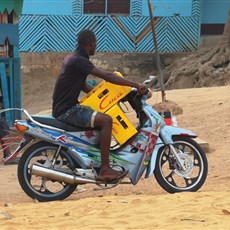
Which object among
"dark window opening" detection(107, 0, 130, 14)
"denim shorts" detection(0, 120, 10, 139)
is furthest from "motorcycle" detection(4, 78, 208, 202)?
"dark window opening" detection(107, 0, 130, 14)

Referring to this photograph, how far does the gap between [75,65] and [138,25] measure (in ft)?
50.7

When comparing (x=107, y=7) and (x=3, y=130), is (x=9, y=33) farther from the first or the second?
(x=107, y=7)

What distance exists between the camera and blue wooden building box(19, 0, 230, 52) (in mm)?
20906

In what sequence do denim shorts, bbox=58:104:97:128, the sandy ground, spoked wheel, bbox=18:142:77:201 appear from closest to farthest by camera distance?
the sandy ground, denim shorts, bbox=58:104:97:128, spoked wheel, bbox=18:142:77:201

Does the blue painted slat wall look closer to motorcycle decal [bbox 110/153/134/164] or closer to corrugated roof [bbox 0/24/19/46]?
corrugated roof [bbox 0/24/19/46]

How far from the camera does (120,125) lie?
6078 mm

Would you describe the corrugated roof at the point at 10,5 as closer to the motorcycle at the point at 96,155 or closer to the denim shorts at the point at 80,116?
the motorcycle at the point at 96,155

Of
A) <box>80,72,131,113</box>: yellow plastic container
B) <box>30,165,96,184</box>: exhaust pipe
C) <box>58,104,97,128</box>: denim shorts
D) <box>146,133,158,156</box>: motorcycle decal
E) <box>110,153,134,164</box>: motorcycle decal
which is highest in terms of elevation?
<box>80,72,131,113</box>: yellow plastic container

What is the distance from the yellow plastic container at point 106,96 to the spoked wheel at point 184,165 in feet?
2.27

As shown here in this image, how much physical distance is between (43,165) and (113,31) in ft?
50.9

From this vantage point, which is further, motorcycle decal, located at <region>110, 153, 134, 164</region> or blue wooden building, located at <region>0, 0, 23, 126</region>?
blue wooden building, located at <region>0, 0, 23, 126</region>

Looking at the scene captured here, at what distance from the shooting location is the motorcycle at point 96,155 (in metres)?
6.00

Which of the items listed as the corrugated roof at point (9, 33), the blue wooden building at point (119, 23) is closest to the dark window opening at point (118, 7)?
the blue wooden building at point (119, 23)

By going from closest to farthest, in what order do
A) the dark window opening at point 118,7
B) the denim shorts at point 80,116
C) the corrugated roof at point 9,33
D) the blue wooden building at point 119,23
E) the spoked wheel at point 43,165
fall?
1. the denim shorts at point 80,116
2. the spoked wheel at point 43,165
3. the corrugated roof at point 9,33
4. the blue wooden building at point 119,23
5. the dark window opening at point 118,7
